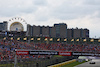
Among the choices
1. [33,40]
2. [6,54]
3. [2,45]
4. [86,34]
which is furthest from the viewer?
[86,34]

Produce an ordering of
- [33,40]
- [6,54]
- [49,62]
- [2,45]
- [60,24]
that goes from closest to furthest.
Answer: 1. [49,62]
2. [6,54]
3. [2,45]
4. [33,40]
5. [60,24]

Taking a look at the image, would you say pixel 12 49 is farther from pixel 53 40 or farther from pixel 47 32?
pixel 47 32

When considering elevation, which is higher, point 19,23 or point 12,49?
point 19,23

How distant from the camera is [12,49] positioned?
2073 inches

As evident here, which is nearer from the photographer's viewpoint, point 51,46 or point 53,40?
point 51,46

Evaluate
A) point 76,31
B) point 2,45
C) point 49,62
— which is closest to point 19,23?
point 2,45

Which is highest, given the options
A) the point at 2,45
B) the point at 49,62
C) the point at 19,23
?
the point at 19,23

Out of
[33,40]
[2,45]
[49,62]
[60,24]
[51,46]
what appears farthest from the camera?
[60,24]

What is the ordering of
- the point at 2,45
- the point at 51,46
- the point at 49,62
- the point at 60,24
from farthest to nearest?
the point at 60,24, the point at 51,46, the point at 2,45, the point at 49,62

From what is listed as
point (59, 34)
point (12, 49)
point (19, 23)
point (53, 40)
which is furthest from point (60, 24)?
point (12, 49)

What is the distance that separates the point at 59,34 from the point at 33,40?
81.1m

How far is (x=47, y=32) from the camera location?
180 m

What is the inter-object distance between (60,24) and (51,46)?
9212 cm

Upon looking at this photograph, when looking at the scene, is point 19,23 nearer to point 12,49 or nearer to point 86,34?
point 12,49
